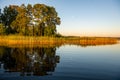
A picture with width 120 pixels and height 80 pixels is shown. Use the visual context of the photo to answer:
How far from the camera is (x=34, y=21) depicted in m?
59.8

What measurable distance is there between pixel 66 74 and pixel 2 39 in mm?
37304

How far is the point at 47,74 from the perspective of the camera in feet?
49.0

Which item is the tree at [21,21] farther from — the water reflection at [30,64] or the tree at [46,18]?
the water reflection at [30,64]

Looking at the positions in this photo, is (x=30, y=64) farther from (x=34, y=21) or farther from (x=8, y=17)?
(x=8, y=17)

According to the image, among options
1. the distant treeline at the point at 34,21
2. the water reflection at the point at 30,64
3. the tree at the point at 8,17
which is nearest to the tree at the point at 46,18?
the distant treeline at the point at 34,21

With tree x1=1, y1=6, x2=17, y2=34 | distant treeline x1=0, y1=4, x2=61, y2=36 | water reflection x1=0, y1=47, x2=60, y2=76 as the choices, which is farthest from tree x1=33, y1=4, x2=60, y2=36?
water reflection x1=0, y1=47, x2=60, y2=76

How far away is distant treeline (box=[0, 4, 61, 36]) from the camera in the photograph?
5853 centimetres

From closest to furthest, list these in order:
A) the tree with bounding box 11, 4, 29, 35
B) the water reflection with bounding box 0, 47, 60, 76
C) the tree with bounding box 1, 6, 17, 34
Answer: the water reflection with bounding box 0, 47, 60, 76 → the tree with bounding box 11, 4, 29, 35 → the tree with bounding box 1, 6, 17, 34

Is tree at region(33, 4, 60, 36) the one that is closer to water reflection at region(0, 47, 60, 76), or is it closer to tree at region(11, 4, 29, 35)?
tree at region(11, 4, 29, 35)

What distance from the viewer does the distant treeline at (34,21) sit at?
5853cm

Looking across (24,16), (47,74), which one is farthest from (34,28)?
(47,74)

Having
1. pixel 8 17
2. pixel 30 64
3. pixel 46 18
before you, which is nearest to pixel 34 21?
pixel 46 18

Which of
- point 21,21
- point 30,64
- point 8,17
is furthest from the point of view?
point 8,17

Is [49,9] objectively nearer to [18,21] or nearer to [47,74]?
[18,21]
